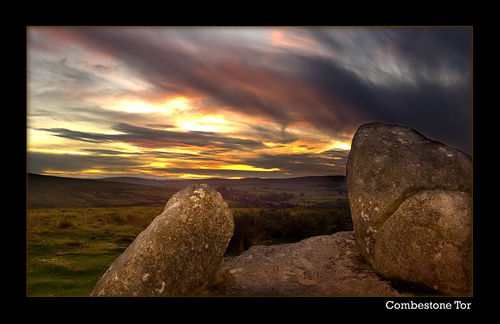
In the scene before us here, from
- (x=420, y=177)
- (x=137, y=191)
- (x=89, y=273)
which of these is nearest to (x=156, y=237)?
(x=89, y=273)

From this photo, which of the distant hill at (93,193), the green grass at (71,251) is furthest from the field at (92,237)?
the distant hill at (93,193)

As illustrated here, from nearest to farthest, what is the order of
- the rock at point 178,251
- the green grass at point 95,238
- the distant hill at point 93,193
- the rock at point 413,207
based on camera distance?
1. the rock at point 178,251
2. the rock at point 413,207
3. the green grass at point 95,238
4. the distant hill at point 93,193

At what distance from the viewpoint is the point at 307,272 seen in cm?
873

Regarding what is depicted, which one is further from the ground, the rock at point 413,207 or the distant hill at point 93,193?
the rock at point 413,207

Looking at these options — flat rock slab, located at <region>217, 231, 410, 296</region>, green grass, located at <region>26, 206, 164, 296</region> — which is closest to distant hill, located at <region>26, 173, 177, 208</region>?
green grass, located at <region>26, 206, 164, 296</region>

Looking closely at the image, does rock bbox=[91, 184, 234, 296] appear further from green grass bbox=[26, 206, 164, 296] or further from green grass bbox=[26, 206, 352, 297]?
green grass bbox=[26, 206, 352, 297]

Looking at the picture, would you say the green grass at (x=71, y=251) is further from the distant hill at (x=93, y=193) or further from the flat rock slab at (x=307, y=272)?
the distant hill at (x=93, y=193)

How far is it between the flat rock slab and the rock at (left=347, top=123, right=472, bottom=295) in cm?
62

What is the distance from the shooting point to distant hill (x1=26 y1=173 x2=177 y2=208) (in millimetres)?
35750

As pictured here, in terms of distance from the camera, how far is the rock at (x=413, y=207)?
23.6 ft

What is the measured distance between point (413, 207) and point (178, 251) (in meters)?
6.25

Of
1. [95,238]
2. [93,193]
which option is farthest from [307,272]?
[93,193]

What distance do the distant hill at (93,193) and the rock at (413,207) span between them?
27.0m

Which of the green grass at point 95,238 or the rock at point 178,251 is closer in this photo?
the rock at point 178,251
